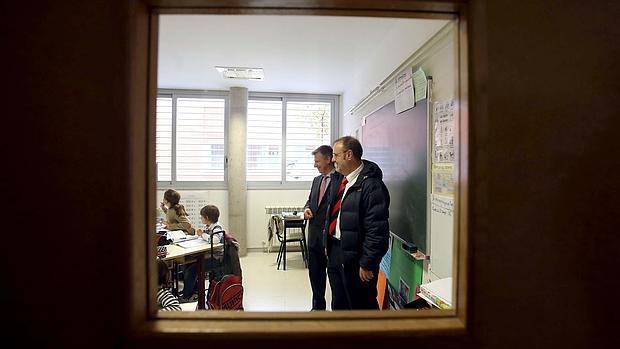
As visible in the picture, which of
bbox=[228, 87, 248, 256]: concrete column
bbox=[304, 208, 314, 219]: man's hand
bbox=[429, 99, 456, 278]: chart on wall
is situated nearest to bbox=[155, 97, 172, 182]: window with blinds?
bbox=[228, 87, 248, 256]: concrete column

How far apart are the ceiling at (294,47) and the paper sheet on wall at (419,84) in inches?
7.8

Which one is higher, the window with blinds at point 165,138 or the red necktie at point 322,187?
the window with blinds at point 165,138

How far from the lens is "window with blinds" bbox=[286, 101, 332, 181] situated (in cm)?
507

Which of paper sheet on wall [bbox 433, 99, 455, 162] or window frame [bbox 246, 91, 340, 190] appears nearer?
paper sheet on wall [bbox 433, 99, 455, 162]

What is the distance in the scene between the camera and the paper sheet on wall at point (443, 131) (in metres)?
1.58

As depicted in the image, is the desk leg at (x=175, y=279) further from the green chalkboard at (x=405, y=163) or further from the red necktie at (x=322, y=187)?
the green chalkboard at (x=405, y=163)

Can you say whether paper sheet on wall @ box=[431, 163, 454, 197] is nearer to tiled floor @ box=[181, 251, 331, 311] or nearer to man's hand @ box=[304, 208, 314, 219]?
man's hand @ box=[304, 208, 314, 219]

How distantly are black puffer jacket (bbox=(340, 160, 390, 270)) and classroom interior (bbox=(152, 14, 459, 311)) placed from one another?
0.28m

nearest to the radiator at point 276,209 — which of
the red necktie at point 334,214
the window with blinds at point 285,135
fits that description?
the window with blinds at point 285,135

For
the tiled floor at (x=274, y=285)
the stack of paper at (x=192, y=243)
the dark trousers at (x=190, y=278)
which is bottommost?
the tiled floor at (x=274, y=285)
